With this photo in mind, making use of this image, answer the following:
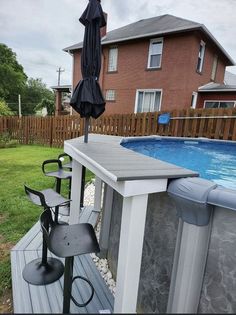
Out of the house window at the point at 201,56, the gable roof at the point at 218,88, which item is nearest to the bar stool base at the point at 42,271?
the gable roof at the point at 218,88

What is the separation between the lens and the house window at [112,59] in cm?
1545

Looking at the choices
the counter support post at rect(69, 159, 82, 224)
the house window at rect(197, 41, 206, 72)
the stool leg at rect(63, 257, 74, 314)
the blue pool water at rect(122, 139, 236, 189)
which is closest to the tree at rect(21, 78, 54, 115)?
the house window at rect(197, 41, 206, 72)

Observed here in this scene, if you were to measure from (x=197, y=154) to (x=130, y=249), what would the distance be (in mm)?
5635

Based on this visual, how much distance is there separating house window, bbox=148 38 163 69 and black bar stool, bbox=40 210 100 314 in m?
13.4

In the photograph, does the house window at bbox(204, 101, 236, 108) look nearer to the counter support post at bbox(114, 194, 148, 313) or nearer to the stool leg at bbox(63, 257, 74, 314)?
the counter support post at bbox(114, 194, 148, 313)

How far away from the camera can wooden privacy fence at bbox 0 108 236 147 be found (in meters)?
8.67

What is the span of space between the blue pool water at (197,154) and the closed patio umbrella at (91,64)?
2.34 meters

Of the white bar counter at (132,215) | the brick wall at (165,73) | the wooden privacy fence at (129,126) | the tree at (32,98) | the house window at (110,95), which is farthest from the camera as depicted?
the tree at (32,98)

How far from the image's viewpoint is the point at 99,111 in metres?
3.42

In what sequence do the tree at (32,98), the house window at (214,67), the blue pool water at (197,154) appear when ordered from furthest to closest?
the tree at (32,98)
the house window at (214,67)
the blue pool water at (197,154)

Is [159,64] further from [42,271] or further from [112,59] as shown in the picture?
[42,271]

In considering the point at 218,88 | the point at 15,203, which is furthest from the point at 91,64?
the point at 218,88

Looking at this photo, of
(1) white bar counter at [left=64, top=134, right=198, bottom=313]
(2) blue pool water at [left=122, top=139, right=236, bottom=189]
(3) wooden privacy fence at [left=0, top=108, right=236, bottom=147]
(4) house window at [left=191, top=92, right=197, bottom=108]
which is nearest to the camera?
(1) white bar counter at [left=64, top=134, right=198, bottom=313]

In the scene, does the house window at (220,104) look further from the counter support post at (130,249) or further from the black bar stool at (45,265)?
the counter support post at (130,249)
